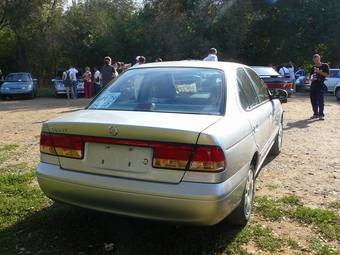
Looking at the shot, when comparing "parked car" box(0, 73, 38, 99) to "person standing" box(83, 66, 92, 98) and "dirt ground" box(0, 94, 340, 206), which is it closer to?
"person standing" box(83, 66, 92, 98)

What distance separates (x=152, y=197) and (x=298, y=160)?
176 inches

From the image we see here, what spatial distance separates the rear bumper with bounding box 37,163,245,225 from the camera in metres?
3.46

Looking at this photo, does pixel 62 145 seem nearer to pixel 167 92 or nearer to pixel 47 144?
pixel 47 144

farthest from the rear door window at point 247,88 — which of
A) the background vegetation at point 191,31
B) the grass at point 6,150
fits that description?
the background vegetation at point 191,31

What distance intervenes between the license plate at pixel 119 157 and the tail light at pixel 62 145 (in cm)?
9

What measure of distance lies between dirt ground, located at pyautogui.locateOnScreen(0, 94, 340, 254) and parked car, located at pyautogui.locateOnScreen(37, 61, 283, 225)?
102 centimetres

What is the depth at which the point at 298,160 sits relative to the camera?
742 cm

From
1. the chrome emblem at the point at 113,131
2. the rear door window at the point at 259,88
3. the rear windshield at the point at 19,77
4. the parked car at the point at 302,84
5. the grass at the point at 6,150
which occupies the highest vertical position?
the rear door window at the point at 259,88

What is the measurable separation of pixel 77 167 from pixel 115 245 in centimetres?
79

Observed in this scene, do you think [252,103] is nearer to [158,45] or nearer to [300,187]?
[300,187]

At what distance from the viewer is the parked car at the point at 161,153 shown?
3494 mm

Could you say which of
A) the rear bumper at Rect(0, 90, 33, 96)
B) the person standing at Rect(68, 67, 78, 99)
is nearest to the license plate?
the person standing at Rect(68, 67, 78, 99)

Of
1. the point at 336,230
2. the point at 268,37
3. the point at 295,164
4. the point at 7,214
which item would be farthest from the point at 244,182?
the point at 268,37

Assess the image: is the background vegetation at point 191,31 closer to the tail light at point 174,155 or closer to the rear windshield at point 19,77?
the rear windshield at point 19,77
